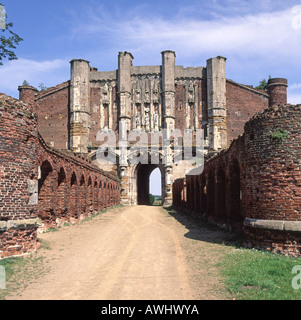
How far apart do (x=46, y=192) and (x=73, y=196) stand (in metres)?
3.75

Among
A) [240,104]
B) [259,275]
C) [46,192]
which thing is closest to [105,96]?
[240,104]

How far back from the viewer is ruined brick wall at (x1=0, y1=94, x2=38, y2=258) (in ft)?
30.0

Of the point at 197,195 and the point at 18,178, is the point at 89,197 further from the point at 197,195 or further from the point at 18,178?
the point at 18,178

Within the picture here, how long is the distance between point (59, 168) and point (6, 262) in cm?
730

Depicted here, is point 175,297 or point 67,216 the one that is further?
point 67,216

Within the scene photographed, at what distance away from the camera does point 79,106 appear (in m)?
35.6

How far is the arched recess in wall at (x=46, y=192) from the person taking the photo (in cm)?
1415

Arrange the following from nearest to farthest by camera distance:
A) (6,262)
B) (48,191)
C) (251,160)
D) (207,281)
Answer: (207,281)
(6,262)
(251,160)
(48,191)

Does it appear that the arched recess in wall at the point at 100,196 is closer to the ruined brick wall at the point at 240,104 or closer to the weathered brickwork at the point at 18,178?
the weathered brickwork at the point at 18,178

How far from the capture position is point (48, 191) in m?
14.4

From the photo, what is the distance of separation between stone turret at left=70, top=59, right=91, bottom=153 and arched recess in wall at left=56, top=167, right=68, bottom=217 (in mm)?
18863

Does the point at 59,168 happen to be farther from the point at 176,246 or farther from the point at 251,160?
the point at 251,160
